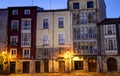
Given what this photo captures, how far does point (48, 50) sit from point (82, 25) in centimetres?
873

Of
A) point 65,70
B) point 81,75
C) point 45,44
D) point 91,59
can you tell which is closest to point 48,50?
point 45,44

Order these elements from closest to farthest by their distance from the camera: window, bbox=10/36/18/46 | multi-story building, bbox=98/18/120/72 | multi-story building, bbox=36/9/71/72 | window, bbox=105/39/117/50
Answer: multi-story building, bbox=98/18/120/72, window, bbox=105/39/117/50, multi-story building, bbox=36/9/71/72, window, bbox=10/36/18/46

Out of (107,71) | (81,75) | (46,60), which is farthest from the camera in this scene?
(46,60)

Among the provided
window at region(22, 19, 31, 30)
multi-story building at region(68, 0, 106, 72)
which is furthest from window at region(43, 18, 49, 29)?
multi-story building at region(68, 0, 106, 72)

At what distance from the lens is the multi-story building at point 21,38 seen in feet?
194

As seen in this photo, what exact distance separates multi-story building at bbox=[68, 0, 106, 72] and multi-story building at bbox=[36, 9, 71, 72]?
1.46m

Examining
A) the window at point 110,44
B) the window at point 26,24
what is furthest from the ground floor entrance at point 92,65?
the window at point 26,24

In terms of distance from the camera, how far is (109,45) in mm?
55688

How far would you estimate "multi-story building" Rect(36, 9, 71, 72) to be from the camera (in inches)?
2283

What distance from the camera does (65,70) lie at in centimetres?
5728

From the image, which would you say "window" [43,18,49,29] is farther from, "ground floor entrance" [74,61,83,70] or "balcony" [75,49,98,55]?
"ground floor entrance" [74,61,83,70]

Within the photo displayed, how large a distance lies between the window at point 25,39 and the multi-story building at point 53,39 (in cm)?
189

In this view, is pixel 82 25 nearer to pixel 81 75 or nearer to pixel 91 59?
pixel 91 59

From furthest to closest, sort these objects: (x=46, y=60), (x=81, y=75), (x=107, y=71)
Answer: (x=46, y=60) → (x=107, y=71) → (x=81, y=75)
